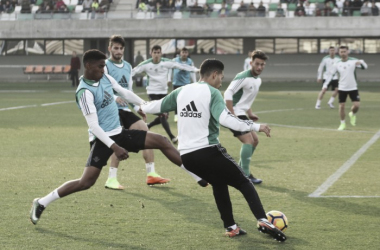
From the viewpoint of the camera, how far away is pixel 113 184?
1118 centimetres

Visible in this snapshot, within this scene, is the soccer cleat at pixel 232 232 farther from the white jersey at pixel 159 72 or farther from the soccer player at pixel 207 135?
the white jersey at pixel 159 72

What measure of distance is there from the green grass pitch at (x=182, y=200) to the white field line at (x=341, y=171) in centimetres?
9

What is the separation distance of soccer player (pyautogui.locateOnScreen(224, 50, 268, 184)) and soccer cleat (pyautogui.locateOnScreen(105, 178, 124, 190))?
5.98 ft

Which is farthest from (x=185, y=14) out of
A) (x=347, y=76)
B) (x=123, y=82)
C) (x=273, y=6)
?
(x=123, y=82)

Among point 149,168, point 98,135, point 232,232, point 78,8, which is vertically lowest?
point 78,8

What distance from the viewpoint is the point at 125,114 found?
38.1 feet

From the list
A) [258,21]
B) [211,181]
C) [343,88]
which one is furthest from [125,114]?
[258,21]

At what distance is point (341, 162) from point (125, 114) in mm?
4456

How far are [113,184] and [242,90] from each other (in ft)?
8.06

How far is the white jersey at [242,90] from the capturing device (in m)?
11.6

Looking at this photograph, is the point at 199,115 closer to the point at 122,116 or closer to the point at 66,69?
the point at 122,116

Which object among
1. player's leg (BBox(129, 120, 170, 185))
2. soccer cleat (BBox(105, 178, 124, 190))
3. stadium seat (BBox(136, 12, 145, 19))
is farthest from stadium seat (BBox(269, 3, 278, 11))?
soccer cleat (BBox(105, 178, 124, 190))

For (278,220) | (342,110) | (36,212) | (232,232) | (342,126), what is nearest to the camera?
(232,232)

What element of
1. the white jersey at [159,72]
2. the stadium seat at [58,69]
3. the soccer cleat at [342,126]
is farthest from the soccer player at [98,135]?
the stadium seat at [58,69]
